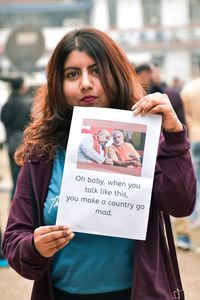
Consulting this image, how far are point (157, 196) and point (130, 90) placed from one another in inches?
12.4

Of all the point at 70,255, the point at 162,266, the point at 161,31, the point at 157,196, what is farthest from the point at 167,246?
the point at 161,31

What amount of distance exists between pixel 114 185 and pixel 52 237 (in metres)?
0.22

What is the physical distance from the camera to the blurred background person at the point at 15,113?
6172mm

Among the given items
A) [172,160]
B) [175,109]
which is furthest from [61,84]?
[175,109]

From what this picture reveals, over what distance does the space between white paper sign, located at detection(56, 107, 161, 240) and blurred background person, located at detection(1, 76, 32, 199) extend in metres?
4.56

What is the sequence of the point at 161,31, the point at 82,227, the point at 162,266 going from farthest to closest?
the point at 161,31, the point at 162,266, the point at 82,227

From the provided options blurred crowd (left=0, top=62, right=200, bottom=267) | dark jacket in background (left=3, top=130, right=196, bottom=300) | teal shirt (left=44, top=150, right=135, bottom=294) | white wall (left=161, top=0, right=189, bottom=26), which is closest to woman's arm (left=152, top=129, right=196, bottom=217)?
dark jacket in background (left=3, top=130, right=196, bottom=300)

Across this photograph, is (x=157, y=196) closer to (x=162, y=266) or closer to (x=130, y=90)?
(x=162, y=266)

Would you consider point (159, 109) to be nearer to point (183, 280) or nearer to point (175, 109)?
point (183, 280)

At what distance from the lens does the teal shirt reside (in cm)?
159

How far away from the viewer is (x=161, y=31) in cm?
3344

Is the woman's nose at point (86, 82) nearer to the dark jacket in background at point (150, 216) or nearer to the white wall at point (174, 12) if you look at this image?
the dark jacket in background at point (150, 216)

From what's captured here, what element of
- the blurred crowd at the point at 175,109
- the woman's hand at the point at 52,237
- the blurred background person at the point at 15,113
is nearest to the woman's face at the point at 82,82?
the woman's hand at the point at 52,237

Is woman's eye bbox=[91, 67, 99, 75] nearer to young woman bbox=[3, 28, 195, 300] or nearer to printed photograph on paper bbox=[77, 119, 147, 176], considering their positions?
young woman bbox=[3, 28, 195, 300]
